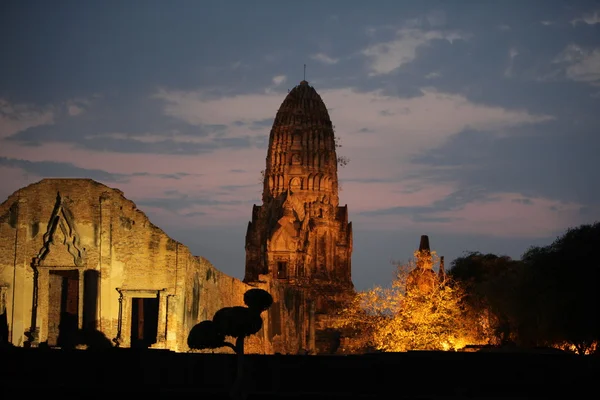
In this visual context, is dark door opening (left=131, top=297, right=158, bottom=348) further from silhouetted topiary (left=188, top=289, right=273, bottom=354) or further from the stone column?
silhouetted topiary (left=188, top=289, right=273, bottom=354)

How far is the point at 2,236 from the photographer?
37875 mm

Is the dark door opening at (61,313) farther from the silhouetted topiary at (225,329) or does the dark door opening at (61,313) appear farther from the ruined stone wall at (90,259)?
the silhouetted topiary at (225,329)

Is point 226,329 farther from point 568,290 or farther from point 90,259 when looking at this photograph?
point 568,290

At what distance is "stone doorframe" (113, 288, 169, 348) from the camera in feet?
122

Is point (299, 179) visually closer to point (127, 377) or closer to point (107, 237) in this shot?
point (107, 237)

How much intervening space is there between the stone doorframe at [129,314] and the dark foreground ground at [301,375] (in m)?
9.12

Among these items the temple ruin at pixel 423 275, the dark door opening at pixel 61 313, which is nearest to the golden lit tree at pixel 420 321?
the temple ruin at pixel 423 275

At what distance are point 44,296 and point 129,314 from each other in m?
2.53

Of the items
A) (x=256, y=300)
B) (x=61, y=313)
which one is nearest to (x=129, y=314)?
(x=61, y=313)

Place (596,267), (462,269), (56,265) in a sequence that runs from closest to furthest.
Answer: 1. (56,265)
2. (596,267)
3. (462,269)

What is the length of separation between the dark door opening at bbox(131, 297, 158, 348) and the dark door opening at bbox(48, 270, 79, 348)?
11.5 feet

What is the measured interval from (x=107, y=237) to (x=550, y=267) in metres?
15.6

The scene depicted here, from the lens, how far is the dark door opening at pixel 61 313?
39.0 meters

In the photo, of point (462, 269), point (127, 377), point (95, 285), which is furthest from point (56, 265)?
point (462, 269)
